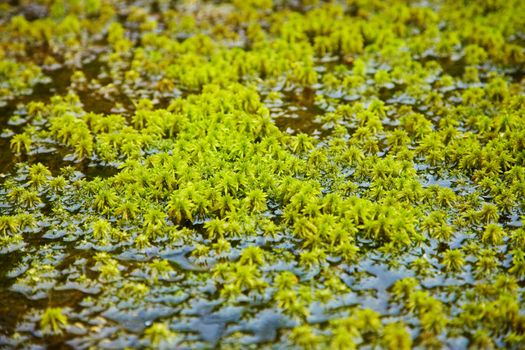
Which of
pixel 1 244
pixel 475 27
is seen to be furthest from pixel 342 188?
pixel 475 27

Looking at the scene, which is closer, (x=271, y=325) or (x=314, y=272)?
(x=271, y=325)

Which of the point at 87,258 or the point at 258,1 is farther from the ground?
the point at 258,1

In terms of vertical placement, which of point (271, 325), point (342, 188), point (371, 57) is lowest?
point (271, 325)

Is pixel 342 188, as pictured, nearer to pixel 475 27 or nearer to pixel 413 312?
pixel 413 312

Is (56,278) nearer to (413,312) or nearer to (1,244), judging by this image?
(1,244)

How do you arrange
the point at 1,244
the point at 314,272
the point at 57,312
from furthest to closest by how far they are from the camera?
the point at 1,244
the point at 314,272
the point at 57,312

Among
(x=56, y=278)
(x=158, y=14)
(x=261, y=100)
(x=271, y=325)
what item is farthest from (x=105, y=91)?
(x=271, y=325)

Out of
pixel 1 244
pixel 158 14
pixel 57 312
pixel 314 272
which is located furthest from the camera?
pixel 158 14
